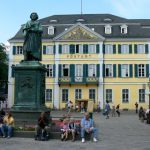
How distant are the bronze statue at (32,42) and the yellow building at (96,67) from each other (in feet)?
116

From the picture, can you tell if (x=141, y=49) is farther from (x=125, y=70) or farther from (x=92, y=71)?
(x=92, y=71)

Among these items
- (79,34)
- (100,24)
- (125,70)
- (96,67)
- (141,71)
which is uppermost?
(100,24)

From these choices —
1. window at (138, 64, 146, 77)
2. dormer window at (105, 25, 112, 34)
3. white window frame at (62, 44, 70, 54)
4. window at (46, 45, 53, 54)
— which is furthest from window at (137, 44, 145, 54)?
window at (46, 45, 53, 54)

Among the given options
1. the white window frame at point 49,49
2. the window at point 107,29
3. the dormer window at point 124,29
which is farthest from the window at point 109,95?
the white window frame at point 49,49

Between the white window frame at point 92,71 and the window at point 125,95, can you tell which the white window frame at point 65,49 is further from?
the window at point 125,95

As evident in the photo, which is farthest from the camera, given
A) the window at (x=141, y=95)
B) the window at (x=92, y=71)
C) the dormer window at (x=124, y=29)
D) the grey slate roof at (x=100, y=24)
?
the dormer window at (x=124, y=29)

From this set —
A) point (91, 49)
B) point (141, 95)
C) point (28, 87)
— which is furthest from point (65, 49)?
point (28, 87)

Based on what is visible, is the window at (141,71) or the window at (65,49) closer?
the window at (141,71)

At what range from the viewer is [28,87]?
1844 centimetres

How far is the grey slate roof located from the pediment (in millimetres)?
1588

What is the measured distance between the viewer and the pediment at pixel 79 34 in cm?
5509

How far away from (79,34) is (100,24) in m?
4.26

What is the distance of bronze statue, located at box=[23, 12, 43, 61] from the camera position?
752 inches

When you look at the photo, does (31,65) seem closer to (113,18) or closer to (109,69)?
(109,69)
